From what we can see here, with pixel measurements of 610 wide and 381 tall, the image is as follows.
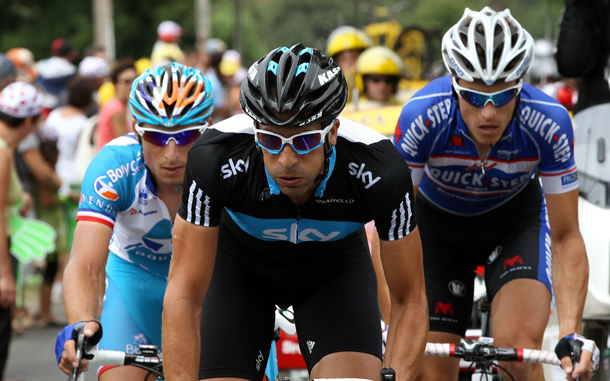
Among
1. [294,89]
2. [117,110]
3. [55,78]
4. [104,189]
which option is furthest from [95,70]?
[294,89]

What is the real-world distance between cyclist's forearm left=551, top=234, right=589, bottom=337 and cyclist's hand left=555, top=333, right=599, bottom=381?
0.52m

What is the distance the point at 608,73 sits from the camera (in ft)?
24.1

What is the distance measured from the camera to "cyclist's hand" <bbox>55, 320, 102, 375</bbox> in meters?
3.63

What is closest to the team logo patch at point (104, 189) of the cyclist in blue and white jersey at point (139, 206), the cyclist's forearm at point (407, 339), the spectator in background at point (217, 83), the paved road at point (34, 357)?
the cyclist in blue and white jersey at point (139, 206)

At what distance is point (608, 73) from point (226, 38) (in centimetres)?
4417


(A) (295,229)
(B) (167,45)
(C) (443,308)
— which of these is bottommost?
(C) (443,308)

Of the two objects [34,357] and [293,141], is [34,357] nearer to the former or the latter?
[34,357]

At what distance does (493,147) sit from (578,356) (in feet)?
4.30

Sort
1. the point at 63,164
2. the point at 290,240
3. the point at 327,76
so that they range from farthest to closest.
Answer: the point at 63,164 → the point at 290,240 → the point at 327,76

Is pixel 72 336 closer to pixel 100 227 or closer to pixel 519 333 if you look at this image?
pixel 100 227

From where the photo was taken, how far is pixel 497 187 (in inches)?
196

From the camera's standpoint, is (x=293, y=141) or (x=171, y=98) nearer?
(x=293, y=141)

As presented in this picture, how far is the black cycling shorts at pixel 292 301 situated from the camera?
3.92 meters

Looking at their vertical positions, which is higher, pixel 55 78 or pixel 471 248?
pixel 55 78
